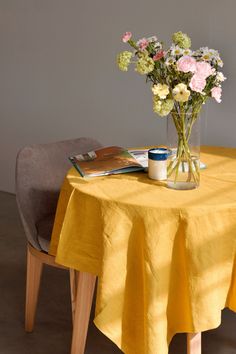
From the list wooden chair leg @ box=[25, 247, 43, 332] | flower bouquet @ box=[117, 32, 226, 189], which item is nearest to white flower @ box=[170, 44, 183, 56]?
flower bouquet @ box=[117, 32, 226, 189]

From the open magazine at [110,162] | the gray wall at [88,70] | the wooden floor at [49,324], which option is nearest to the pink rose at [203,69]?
the open magazine at [110,162]

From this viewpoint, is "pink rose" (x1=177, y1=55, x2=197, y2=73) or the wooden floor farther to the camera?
the wooden floor

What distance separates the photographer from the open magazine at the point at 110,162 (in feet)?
6.93

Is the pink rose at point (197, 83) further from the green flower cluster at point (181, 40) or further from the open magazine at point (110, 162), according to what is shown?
the open magazine at point (110, 162)

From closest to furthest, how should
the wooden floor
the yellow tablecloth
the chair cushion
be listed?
the yellow tablecloth, the chair cushion, the wooden floor

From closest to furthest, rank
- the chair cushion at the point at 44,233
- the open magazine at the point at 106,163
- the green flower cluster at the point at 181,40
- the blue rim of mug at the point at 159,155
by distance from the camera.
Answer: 1. the green flower cluster at the point at 181,40
2. the blue rim of mug at the point at 159,155
3. the open magazine at the point at 106,163
4. the chair cushion at the point at 44,233

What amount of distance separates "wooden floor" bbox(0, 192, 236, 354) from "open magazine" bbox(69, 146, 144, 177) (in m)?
0.79

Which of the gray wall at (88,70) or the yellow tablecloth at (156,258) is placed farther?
the gray wall at (88,70)

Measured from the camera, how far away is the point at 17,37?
4219 millimetres

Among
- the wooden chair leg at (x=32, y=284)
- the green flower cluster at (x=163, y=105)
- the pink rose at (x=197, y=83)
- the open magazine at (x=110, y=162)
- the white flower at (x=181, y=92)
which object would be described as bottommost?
the wooden chair leg at (x=32, y=284)

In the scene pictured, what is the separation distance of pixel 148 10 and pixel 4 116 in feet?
5.25

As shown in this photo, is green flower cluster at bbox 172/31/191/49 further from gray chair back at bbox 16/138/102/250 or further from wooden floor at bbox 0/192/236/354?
wooden floor at bbox 0/192/236/354

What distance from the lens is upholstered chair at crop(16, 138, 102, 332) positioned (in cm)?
232

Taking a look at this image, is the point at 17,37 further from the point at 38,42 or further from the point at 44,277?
the point at 44,277
